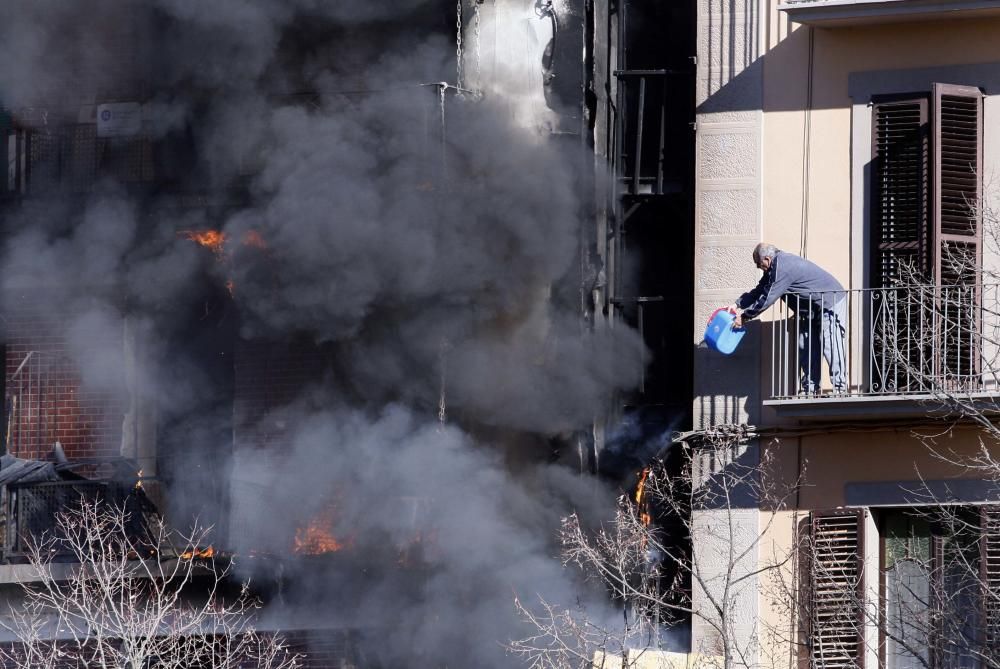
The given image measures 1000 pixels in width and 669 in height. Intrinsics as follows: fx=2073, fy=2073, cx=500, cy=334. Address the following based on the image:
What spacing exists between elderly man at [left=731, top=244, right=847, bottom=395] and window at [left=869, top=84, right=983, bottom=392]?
0.87ft

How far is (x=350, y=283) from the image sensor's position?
17422 mm

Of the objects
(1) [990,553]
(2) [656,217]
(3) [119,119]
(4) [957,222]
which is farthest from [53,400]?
(1) [990,553]

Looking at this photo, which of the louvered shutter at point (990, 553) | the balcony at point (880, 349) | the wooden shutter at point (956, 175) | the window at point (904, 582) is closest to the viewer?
the louvered shutter at point (990, 553)

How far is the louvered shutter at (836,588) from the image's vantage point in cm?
1399

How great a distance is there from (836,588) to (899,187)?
293cm

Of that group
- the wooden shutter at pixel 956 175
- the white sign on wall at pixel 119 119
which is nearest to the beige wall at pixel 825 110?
the wooden shutter at pixel 956 175

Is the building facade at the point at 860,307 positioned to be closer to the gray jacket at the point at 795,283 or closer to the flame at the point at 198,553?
the gray jacket at the point at 795,283

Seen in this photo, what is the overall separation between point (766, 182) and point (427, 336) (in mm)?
3479

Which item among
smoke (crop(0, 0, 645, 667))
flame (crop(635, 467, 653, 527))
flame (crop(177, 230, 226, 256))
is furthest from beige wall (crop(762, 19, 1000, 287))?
flame (crop(177, 230, 226, 256))

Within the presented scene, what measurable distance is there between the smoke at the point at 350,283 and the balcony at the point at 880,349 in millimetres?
1996

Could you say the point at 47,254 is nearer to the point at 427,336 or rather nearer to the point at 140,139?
the point at 140,139

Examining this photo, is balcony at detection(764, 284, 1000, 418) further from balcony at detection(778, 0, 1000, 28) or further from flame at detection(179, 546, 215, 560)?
flame at detection(179, 546, 215, 560)

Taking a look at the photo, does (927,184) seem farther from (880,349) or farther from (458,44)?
(458,44)

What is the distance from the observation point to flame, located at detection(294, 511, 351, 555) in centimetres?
1702
